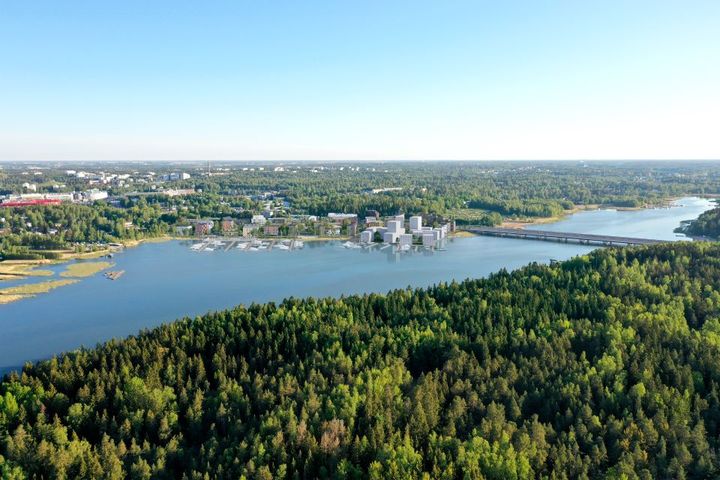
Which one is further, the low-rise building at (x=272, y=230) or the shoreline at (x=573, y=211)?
the shoreline at (x=573, y=211)

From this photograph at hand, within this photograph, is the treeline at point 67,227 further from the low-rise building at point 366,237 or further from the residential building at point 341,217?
the low-rise building at point 366,237

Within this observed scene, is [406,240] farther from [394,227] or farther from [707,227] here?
[707,227]

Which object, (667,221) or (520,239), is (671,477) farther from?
(667,221)

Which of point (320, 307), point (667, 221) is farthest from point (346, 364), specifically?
point (667, 221)

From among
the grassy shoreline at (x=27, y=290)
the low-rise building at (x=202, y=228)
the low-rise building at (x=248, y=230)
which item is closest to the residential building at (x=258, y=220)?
the low-rise building at (x=248, y=230)

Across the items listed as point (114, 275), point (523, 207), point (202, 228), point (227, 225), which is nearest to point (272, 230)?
point (227, 225)

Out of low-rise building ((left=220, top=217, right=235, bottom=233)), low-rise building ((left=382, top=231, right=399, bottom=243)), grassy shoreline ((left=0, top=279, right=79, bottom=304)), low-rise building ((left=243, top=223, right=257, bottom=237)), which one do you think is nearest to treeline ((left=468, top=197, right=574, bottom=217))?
low-rise building ((left=382, top=231, right=399, bottom=243))
